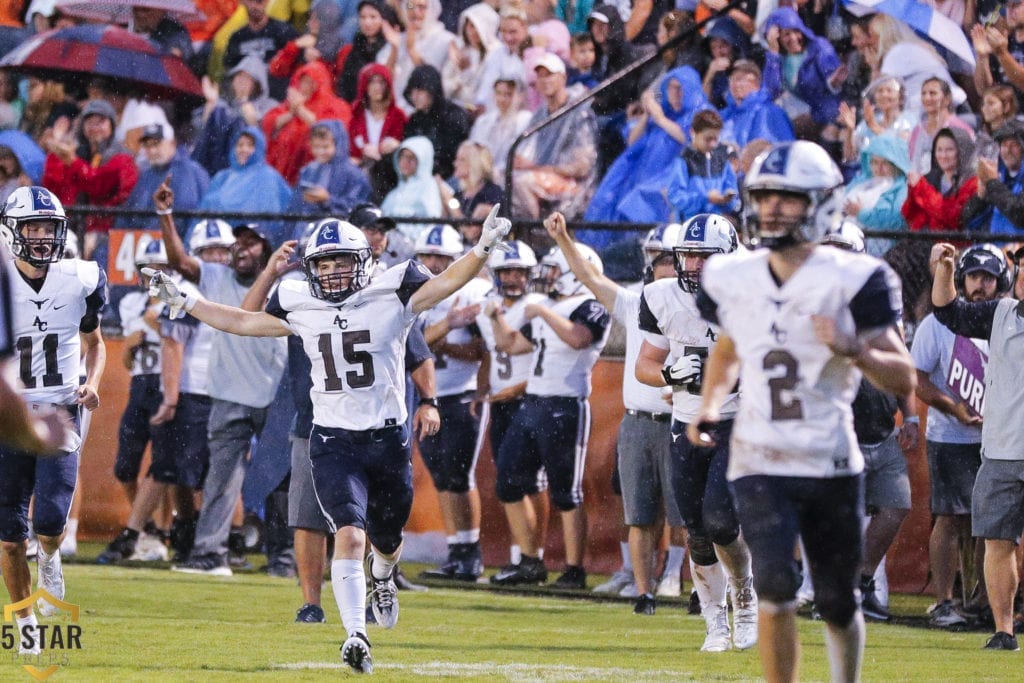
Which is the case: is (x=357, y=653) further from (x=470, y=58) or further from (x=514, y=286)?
(x=470, y=58)

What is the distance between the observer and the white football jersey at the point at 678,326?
785 cm

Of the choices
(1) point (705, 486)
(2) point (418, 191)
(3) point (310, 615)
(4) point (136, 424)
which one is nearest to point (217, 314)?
(3) point (310, 615)

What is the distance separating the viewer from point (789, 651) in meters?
5.39

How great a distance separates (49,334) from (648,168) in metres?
5.48

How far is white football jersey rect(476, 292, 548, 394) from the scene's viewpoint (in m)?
11.1

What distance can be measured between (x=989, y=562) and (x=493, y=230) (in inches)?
115

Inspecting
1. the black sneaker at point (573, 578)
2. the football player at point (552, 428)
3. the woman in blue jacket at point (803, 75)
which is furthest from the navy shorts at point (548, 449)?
the woman in blue jacket at point (803, 75)

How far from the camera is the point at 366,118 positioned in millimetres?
13945

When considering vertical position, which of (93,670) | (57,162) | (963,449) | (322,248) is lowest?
(93,670)

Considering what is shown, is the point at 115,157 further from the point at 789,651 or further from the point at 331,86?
the point at 789,651

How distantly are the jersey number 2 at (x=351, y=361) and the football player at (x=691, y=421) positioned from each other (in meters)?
1.31

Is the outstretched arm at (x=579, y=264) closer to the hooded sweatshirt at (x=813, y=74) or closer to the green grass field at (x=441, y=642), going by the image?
the green grass field at (x=441, y=642)

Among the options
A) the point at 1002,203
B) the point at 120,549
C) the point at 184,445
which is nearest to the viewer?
the point at 1002,203

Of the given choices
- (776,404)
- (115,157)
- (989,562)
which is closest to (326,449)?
(776,404)
